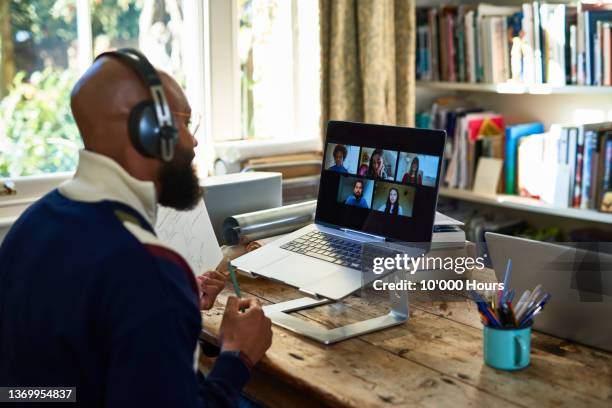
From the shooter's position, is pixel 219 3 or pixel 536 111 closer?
pixel 219 3

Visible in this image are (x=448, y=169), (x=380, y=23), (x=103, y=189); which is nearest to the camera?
(x=103, y=189)

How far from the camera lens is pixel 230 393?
1220 millimetres

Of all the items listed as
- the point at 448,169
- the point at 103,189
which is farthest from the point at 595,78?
the point at 103,189

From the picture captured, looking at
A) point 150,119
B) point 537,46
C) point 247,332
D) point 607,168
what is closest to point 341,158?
point 247,332

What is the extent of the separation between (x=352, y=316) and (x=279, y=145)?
3.98 ft

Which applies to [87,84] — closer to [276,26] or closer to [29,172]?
[29,172]

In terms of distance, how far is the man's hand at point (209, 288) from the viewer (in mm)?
1657

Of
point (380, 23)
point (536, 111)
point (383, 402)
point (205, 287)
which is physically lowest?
point (383, 402)

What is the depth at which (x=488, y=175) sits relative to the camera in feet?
10.5

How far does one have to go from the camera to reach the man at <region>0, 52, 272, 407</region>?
1002 millimetres

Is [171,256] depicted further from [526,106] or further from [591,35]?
[526,106]

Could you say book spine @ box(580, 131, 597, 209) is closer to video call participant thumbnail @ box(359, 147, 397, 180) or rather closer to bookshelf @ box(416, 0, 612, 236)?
bookshelf @ box(416, 0, 612, 236)

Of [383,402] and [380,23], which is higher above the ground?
[380,23]

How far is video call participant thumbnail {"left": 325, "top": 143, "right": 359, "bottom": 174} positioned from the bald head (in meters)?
0.62
